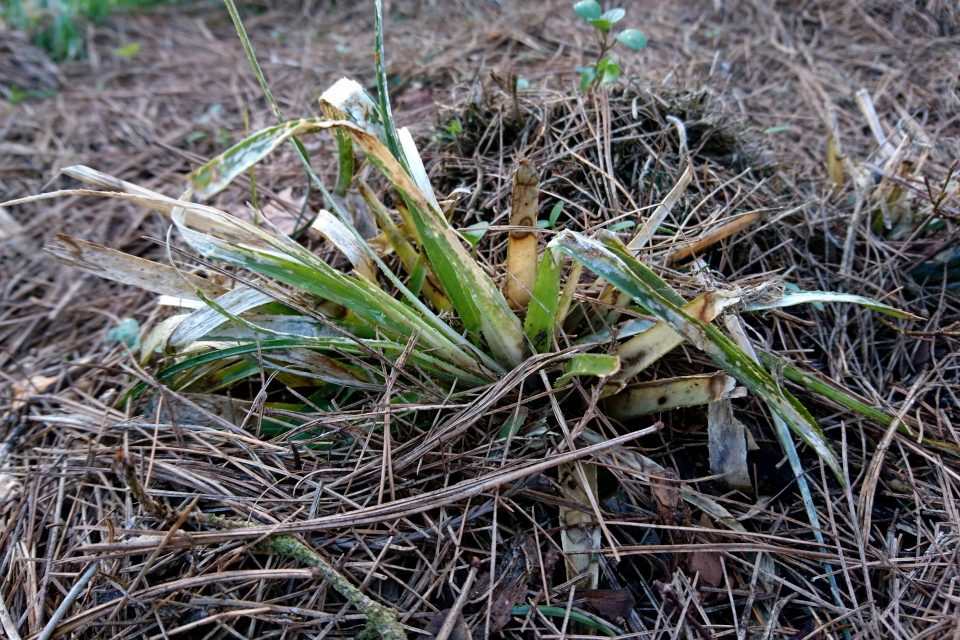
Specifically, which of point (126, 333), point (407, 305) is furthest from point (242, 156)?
point (126, 333)

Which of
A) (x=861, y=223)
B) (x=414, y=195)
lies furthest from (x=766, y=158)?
(x=414, y=195)

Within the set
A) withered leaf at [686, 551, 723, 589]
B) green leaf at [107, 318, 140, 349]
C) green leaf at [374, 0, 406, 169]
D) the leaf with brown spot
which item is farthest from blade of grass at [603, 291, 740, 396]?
green leaf at [107, 318, 140, 349]

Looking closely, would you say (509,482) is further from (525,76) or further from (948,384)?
(525,76)

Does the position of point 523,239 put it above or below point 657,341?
above

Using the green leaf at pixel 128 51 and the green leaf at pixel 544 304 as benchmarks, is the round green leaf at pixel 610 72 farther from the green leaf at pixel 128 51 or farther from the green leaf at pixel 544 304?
the green leaf at pixel 128 51

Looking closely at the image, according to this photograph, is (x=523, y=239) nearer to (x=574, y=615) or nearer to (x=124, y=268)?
(x=574, y=615)

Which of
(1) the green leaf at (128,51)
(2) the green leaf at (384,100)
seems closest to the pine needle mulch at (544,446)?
(2) the green leaf at (384,100)
